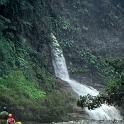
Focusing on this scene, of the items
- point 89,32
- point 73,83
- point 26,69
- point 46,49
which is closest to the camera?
point 26,69

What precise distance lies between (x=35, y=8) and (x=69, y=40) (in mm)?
11327

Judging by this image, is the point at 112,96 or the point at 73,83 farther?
the point at 73,83

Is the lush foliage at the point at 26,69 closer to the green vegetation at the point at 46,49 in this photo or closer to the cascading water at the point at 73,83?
the green vegetation at the point at 46,49

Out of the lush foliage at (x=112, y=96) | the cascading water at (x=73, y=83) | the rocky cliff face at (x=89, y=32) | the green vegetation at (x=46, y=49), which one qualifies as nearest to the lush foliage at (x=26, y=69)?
the green vegetation at (x=46, y=49)

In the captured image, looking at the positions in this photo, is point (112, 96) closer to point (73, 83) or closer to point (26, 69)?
point (26, 69)

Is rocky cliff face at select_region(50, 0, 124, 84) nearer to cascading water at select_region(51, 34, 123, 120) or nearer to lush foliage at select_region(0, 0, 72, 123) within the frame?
cascading water at select_region(51, 34, 123, 120)

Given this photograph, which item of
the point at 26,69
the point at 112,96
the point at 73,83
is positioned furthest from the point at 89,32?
the point at 112,96

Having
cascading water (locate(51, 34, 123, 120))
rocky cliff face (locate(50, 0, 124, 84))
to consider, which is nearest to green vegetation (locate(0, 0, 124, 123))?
rocky cliff face (locate(50, 0, 124, 84))

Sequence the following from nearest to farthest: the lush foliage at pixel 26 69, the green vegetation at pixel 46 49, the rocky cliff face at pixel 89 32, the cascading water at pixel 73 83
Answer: the lush foliage at pixel 26 69, the green vegetation at pixel 46 49, the cascading water at pixel 73 83, the rocky cliff face at pixel 89 32

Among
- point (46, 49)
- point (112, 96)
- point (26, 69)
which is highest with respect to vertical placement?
point (46, 49)

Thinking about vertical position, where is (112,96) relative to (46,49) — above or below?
below

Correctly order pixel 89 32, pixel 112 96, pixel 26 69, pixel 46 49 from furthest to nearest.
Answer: pixel 89 32
pixel 46 49
pixel 26 69
pixel 112 96

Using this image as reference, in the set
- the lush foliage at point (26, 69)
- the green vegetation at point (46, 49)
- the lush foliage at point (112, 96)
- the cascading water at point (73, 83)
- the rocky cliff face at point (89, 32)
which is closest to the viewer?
the lush foliage at point (112, 96)

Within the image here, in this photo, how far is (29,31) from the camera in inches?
1275
